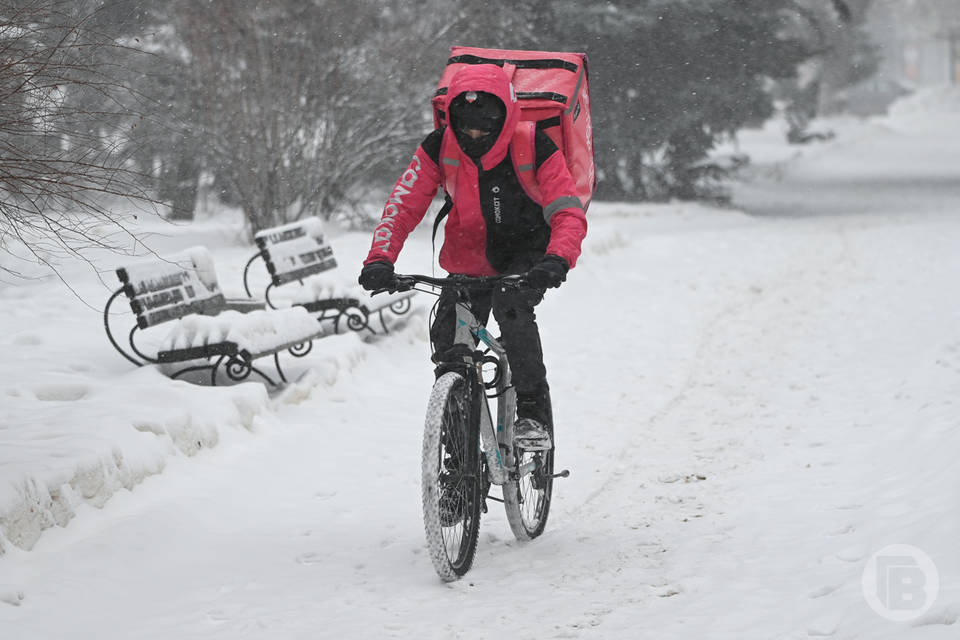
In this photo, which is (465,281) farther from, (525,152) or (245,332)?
(245,332)

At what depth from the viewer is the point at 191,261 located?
7.68 m

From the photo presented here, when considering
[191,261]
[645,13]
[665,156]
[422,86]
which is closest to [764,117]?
[665,156]

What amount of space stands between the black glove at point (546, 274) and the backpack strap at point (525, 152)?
49cm

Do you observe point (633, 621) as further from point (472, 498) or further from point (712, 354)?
point (712, 354)

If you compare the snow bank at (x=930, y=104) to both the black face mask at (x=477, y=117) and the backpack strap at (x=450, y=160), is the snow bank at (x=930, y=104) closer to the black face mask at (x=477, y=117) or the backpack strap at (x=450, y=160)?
the backpack strap at (x=450, y=160)

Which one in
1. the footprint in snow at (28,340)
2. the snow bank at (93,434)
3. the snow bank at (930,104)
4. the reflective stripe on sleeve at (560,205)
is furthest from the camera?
the snow bank at (930,104)

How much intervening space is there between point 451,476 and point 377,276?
847 millimetres

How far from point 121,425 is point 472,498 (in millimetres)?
2223

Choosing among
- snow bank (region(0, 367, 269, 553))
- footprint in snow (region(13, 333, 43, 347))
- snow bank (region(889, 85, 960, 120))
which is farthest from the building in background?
snow bank (region(0, 367, 269, 553))

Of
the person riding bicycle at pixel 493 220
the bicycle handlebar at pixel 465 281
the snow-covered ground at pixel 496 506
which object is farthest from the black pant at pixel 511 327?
the snow-covered ground at pixel 496 506

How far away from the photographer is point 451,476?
165 inches

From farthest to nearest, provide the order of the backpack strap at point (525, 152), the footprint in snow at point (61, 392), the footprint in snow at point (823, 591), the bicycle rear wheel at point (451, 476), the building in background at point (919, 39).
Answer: the building in background at point (919, 39)
the footprint in snow at point (61, 392)
the backpack strap at point (525, 152)
the bicycle rear wheel at point (451, 476)
the footprint in snow at point (823, 591)

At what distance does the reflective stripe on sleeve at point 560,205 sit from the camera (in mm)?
4250

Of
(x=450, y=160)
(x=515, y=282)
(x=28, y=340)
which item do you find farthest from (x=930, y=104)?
(x=515, y=282)
